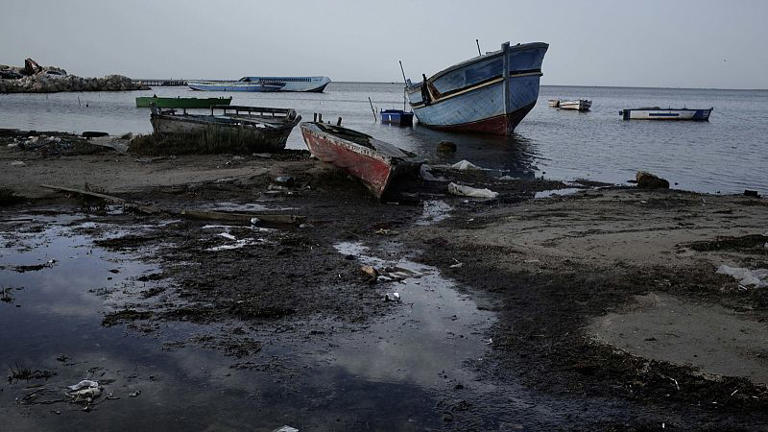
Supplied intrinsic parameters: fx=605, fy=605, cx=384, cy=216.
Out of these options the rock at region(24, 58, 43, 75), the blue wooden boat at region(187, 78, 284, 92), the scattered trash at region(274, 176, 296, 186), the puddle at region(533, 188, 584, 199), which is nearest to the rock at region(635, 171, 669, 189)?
the puddle at region(533, 188, 584, 199)

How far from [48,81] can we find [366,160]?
72.3 m

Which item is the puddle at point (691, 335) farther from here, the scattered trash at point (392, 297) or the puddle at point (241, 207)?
the puddle at point (241, 207)

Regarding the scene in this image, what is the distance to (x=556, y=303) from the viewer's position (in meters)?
5.80

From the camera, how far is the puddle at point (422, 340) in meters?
4.45

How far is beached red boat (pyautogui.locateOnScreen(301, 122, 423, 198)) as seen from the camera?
35.4 ft

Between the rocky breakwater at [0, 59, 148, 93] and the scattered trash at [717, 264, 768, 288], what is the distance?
2962 inches

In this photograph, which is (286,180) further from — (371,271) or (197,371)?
(197,371)

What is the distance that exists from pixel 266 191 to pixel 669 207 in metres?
7.40

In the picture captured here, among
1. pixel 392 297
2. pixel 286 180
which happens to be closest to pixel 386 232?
pixel 392 297

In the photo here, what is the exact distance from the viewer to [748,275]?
626 cm

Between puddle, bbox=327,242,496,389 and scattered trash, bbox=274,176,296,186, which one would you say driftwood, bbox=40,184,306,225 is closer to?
scattered trash, bbox=274,176,296,186

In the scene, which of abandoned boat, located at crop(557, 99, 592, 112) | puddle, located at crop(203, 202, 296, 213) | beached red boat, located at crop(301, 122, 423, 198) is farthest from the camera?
abandoned boat, located at crop(557, 99, 592, 112)

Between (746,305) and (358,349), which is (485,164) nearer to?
(746,305)

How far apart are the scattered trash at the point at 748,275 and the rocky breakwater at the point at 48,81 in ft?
247
